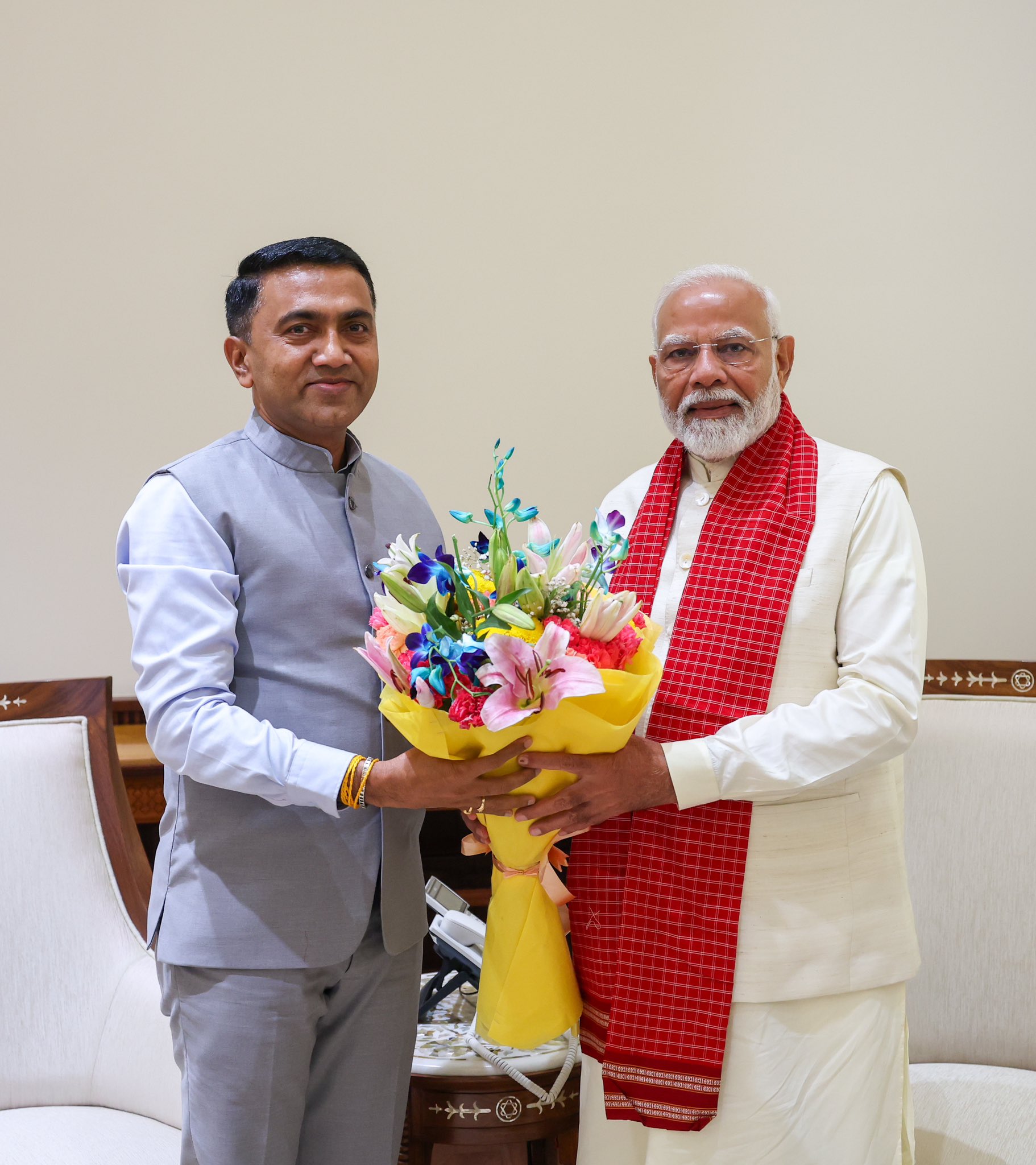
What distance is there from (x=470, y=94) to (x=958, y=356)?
1542 millimetres

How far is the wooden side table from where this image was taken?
1.93 metres

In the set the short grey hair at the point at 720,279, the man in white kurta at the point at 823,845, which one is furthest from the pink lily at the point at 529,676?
the short grey hair at the point at 720,279

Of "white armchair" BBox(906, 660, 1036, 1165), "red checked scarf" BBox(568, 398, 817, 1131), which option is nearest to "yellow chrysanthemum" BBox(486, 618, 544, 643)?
"red checked scarf" BBox(568, 398, 817, 1131)

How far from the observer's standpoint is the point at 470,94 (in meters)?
2.96

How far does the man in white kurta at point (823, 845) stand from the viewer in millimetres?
1552

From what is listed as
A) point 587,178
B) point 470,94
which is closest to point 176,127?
point 470,94

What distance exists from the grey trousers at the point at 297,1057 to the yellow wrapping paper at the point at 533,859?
0.15m

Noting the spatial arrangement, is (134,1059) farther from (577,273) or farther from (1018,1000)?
(577,273)

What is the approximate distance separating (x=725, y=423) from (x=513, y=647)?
0.70m

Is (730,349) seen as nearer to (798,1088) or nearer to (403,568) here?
(403,568)

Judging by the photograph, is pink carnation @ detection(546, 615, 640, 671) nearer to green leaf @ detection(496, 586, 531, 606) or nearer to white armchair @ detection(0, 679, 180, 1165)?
green leaf @ detection(496, 586, 531, 606)

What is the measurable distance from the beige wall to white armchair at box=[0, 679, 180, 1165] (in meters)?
0.86

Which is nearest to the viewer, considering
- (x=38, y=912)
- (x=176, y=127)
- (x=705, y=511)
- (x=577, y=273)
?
(x=705, y=511)

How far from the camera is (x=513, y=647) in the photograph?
1235 millimetres
